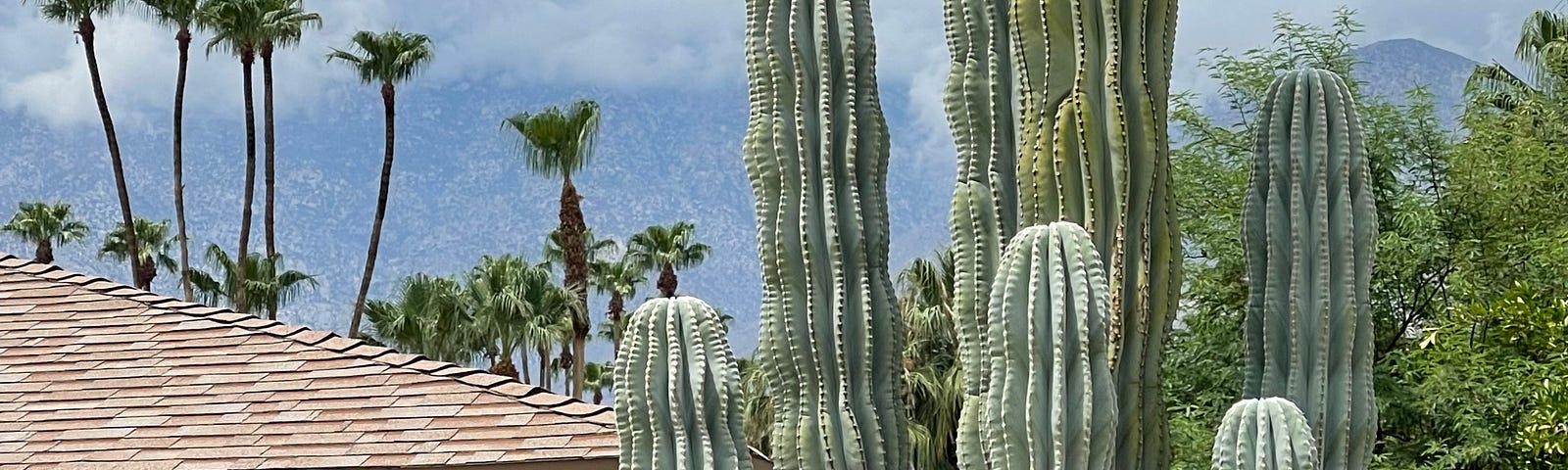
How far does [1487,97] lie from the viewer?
14789 millimetres

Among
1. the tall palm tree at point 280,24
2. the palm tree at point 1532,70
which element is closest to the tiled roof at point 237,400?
the palm tree at point 1532,70

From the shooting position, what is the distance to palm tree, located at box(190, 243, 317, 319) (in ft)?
90.5

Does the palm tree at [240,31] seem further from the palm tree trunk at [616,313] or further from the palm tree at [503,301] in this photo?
the palm tree trunk at [616,313]

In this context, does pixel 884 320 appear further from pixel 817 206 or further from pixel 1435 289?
pixel 1435 289

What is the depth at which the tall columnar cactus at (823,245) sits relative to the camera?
5.27 meters

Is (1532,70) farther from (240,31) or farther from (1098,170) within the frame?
(240,31)

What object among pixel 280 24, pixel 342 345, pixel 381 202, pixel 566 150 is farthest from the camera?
pixel 381 202

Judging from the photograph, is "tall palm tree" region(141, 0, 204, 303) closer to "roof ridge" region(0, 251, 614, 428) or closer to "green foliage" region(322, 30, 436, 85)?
"green foliage" region(322, 30, 436, 85)

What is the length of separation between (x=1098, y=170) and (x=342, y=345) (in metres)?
4.41

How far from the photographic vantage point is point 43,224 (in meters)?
32.4

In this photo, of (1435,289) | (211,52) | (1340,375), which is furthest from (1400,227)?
(211,52)

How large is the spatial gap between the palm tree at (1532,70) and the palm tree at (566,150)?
10247 mm

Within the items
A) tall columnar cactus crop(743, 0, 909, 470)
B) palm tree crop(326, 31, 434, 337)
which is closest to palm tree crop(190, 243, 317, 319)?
palm tree crop(326, 31, 434, 337)

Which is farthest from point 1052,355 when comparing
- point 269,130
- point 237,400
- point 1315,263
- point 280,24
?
point 269,130
